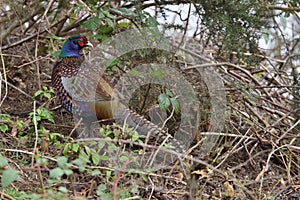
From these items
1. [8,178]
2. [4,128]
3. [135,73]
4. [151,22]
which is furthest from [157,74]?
[8,178]

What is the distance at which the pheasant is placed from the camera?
443 cm

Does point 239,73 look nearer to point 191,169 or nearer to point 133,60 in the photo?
point 133,60

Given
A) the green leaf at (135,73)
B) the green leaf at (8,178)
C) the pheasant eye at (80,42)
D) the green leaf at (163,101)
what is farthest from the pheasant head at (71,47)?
the green leaf at (8,178)

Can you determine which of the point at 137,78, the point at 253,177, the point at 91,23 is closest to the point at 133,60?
the point at 137,78

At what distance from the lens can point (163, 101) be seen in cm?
421

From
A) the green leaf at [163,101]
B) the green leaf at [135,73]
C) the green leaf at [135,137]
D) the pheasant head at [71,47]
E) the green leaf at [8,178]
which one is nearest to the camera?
the green leaf at [8,178]

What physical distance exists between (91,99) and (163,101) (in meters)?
0.63

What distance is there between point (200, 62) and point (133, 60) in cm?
73

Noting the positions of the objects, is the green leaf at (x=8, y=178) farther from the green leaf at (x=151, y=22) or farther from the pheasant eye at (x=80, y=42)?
the pheasant eye at (x=80, y=42)

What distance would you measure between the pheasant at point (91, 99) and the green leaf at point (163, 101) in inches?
8.0

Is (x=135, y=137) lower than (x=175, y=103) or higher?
lower

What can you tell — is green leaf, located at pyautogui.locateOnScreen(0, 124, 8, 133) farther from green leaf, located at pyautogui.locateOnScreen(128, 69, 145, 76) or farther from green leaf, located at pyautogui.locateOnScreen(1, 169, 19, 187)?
green leaf, located at pyautogui.locateOnScreen(1, 169, 19, 187)

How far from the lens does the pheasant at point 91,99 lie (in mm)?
4434

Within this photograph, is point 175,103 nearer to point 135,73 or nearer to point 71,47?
point 135,73
